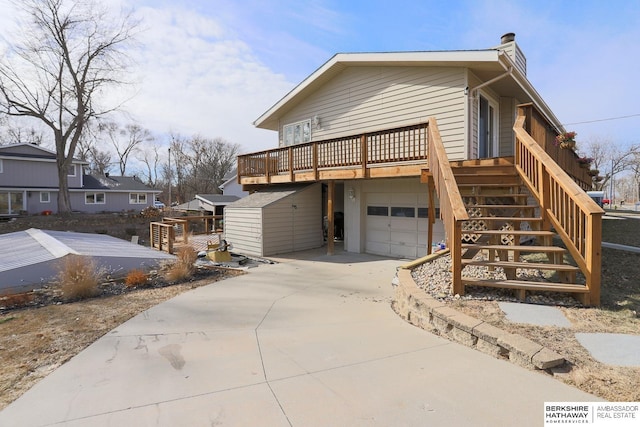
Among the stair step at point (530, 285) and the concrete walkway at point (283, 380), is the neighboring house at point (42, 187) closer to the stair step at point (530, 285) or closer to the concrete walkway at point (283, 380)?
the concrete walkway at point (283, 380)

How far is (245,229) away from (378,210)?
170 inches

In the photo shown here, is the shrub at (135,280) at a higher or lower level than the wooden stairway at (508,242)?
lower

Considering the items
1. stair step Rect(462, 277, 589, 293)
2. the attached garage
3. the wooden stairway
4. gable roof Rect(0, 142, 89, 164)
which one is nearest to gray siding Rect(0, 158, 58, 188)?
gable roof Rect(0, 142, 89, 164)

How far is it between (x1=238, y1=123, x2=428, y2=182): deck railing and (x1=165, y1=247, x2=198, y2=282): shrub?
14.1 feet

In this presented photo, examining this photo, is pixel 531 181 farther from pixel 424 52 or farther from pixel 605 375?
pixel 424 52

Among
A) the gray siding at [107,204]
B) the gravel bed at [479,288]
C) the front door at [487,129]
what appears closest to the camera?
the gravel bed at [479,288]

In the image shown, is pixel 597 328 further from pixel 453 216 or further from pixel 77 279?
pixel 77 279

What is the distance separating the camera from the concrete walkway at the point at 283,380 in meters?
2.24

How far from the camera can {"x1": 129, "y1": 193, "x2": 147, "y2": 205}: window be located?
1203 inches

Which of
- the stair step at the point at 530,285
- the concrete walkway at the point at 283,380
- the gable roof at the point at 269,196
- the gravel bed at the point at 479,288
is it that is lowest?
the concrete walkway at the point at 283,380

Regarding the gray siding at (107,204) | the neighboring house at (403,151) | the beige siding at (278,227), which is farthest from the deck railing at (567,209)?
the gray siding at (107,204)

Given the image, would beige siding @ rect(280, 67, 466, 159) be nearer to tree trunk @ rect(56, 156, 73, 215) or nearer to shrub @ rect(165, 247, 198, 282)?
shrub @ rect(165, 247, 198, 282)

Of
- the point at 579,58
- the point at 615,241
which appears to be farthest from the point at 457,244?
the point at 579,58

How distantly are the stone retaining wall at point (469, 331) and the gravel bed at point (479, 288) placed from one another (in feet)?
0.92
